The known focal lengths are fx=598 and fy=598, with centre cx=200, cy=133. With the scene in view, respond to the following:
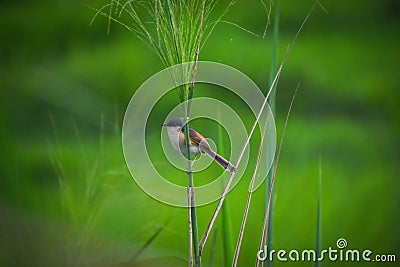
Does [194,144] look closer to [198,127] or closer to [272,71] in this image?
[198,127]

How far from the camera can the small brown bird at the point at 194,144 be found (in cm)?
190

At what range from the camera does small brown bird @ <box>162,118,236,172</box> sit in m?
1.90

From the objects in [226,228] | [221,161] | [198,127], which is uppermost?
[198,127]

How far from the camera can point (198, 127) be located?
1958 mm

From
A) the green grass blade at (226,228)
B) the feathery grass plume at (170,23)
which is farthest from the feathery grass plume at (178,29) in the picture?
the green grass blade at (226,228)

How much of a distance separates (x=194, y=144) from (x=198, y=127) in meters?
0.08

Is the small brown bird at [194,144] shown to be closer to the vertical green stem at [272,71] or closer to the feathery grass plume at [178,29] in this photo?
the feathery grass plume at [178,29]

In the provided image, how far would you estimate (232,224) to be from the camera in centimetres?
196

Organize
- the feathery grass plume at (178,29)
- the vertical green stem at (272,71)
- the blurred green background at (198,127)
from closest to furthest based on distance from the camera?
the feathery grass plume at (178,29) < the vertical green stem at (272,71) < the blurred green background at (198,127)

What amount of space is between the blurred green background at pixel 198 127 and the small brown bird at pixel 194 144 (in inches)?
3.6

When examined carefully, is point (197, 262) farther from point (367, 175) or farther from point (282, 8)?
point (282, 8)

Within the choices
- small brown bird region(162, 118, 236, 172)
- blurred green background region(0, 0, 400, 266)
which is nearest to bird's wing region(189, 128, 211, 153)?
small brown bird region(162, 118, 236, 172)

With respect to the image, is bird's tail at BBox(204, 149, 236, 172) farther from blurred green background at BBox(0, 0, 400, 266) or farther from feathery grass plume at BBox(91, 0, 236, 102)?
feathery grass plume at BBox(91, 0, 236, 102)

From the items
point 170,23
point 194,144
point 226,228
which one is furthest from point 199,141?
point 170,23
